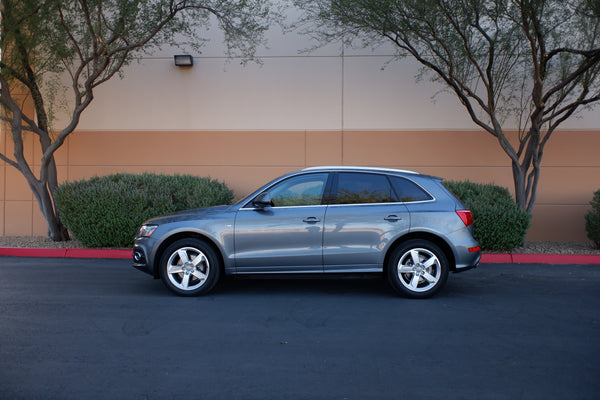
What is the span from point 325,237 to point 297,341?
2023 mm

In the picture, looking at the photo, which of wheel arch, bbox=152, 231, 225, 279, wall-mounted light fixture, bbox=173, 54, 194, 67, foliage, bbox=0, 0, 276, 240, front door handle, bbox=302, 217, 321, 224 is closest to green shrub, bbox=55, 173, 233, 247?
foliage, bbox=0, 0, 276, 240

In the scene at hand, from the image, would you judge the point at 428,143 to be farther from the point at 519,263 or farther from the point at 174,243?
the point at 174,243

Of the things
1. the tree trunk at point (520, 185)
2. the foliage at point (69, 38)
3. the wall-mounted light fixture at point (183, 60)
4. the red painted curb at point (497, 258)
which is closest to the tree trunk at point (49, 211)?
the foliage at point (69, 38)

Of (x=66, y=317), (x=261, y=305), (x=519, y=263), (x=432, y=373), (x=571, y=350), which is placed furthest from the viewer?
(x=519, y=263)

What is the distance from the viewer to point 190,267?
729 centimetres

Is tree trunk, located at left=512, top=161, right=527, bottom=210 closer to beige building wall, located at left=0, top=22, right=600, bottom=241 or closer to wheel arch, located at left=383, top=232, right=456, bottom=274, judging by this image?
beige building wall, located at left=0, top=22, right=600, bottom=241

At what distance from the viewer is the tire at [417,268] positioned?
7.16m

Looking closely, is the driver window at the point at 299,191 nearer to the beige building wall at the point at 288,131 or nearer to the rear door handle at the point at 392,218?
the rear door handle at the point at 392,218

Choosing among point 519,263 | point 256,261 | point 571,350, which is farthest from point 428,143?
point 571,350

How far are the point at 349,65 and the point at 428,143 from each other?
8.62ft

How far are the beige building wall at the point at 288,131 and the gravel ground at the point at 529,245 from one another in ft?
2.27

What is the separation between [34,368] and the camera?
4.61m

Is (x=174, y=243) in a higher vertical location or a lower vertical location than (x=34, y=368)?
higher

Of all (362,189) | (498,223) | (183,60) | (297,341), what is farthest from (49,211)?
(498,223)
